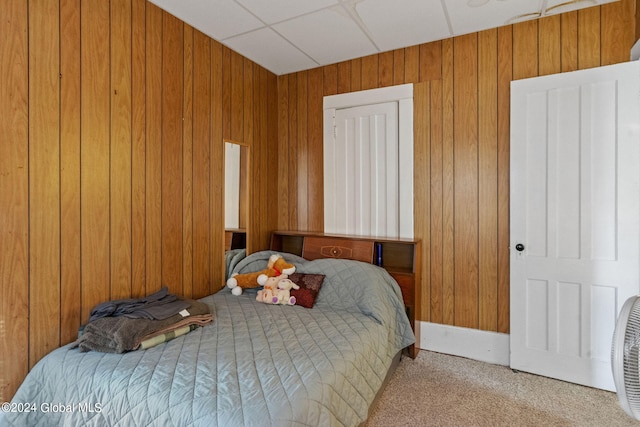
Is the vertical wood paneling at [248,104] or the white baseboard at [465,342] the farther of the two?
the vertical wood paneling at [248,104]

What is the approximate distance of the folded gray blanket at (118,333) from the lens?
1.58 m

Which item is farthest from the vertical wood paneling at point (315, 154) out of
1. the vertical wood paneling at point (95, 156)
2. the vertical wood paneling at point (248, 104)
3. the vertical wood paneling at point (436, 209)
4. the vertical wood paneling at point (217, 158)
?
the vertical wood paneling at point (95, 156)

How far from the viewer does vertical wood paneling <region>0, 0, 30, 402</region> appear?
159 centimetres

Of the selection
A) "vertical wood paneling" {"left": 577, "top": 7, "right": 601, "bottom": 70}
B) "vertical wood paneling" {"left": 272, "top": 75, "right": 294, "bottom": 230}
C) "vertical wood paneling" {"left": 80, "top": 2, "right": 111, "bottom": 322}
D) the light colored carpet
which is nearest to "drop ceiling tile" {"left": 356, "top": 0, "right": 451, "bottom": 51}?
"vertical wood paneling" {"left": 577, "top": 7, "right": 601, "bottom": 70}

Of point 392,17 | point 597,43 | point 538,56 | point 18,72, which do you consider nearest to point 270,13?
point 392,17

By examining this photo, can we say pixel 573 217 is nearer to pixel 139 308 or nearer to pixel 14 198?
pixel 139 308

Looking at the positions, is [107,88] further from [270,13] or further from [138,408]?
[138,408]

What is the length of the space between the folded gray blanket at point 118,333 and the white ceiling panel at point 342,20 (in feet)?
6.57

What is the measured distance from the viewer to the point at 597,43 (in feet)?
7.58

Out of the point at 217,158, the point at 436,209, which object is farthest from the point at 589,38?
the point at 217,158

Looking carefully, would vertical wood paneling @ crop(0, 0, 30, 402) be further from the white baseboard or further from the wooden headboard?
the white baseboard

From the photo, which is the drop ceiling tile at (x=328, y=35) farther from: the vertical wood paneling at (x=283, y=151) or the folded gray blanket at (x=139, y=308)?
the folded gray blanket at (x=139, y=308)

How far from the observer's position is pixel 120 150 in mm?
2061

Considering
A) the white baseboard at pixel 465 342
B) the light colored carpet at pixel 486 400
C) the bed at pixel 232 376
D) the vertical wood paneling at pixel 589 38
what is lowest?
the light colored carpet at pixel 486 400
